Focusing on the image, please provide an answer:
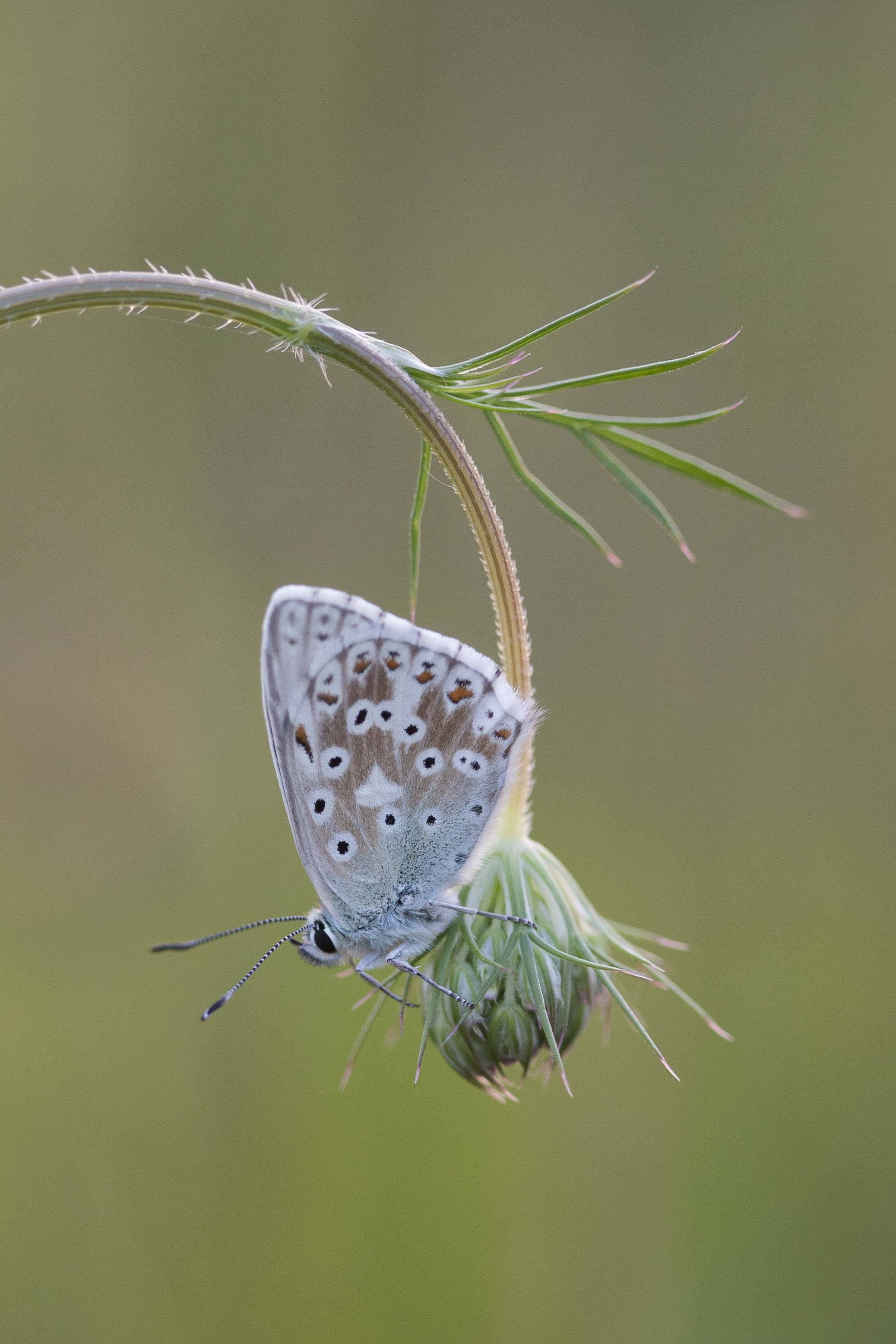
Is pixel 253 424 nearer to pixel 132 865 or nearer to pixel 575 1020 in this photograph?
pixel 132 865

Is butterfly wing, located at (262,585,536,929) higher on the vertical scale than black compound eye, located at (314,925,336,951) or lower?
higher

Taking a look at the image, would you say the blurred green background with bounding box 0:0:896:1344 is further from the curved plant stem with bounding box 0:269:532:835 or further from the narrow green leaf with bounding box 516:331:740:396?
the narrow green leaf with bounding box 516:331:740:396

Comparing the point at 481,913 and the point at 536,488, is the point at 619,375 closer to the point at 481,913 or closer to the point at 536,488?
the point at 536,488

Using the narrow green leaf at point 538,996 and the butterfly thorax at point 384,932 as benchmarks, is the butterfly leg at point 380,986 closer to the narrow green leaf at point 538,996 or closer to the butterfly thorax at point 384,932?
the butterfly thorax at point 384,932

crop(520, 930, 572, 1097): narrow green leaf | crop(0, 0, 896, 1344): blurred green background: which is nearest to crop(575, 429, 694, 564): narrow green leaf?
crop(520, 930, 572, 1097): narrow green leaf

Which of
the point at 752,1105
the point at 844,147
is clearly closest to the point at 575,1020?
the point at 752,1105

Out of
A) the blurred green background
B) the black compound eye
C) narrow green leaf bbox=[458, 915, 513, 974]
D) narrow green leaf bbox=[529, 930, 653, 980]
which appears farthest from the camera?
the blurred green background

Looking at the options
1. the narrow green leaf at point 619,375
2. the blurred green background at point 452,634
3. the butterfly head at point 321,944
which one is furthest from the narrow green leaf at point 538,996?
the blurred green background at point 452,634

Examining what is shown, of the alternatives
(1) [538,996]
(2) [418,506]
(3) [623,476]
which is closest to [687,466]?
(3) [623,476]
